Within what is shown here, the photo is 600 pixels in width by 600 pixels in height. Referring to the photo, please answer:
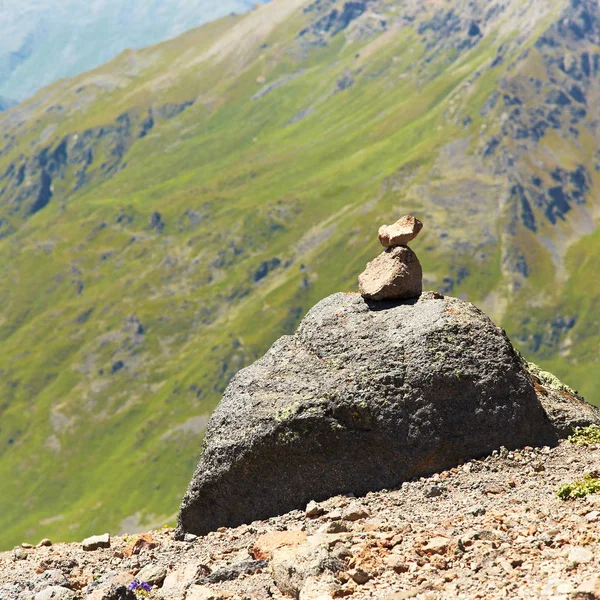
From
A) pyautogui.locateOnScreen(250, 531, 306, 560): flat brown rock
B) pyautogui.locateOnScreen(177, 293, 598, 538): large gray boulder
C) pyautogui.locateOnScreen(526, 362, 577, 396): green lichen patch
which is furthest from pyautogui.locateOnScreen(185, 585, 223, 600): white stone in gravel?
pyautogui.locateOnScreen(526, 362, 577, 396): green lichen patch

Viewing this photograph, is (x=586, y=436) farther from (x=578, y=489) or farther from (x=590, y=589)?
(x=590, y=589)

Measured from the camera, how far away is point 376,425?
18.9m

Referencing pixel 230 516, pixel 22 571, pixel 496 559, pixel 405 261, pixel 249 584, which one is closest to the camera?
pixel 496 559

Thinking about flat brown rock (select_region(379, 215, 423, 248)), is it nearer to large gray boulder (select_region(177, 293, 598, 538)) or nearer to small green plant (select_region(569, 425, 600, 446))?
large gray boulder (select_region(177, 293, 598, 538))

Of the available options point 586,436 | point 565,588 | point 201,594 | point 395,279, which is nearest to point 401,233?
point 395,279

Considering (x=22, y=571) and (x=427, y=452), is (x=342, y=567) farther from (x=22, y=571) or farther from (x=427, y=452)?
(x=22, y=571)

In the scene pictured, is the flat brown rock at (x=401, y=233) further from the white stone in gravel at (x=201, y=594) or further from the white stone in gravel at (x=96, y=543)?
the white stone in gravel at (x=201, y=594)

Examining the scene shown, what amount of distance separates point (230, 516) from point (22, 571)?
15.9ft

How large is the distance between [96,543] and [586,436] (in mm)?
12339

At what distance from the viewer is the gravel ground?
12430mm

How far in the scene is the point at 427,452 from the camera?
61.6 ft

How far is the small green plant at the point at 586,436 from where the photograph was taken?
19.6 meters

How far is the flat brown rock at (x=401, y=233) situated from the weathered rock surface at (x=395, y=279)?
224 mm

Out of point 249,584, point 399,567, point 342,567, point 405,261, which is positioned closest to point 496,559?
point 399,567
